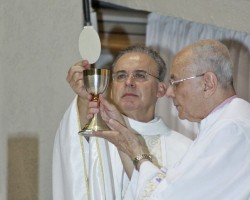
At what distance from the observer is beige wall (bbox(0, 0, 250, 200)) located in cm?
520

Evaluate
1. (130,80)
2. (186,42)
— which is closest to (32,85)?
(186,42)

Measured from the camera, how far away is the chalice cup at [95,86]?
3520mm

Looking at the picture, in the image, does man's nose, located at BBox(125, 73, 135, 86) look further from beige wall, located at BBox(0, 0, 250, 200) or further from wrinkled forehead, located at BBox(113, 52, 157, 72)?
beige wall, located at BBox(0, 0, 250, 200)

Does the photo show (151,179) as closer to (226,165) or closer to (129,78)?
(226,165)

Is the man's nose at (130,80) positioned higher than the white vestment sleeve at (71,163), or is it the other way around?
the man's nose at (130,80)

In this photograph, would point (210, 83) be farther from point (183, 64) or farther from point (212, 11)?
point (212, 11)

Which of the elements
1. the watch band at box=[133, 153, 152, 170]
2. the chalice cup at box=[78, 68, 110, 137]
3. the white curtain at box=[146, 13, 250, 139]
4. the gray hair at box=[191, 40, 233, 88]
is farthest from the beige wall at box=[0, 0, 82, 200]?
the gray hair at box=[191, 40, 233, 88]

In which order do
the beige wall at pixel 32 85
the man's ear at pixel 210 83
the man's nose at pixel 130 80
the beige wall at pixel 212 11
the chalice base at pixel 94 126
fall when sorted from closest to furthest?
the man's ear at pixel 210 83
the chalice base at pixel 94 126
the man's nose at pixel 130 80
the beige wall at pixel 212 11
the beige wall at pixel 32 85

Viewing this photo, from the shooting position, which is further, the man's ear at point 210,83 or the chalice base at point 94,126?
the chalice base at point 94,126

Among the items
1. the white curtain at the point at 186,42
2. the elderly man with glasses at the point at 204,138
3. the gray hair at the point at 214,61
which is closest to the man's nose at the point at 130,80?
the elderly man with glasses at the point at 204,138

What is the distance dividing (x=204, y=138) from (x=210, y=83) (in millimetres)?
262

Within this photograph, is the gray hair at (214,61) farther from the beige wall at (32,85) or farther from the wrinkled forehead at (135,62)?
the beige wall at (32,85)

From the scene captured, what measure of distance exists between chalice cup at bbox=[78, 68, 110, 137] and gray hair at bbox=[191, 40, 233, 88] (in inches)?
16.9

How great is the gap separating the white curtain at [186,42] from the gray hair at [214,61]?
1.96m
